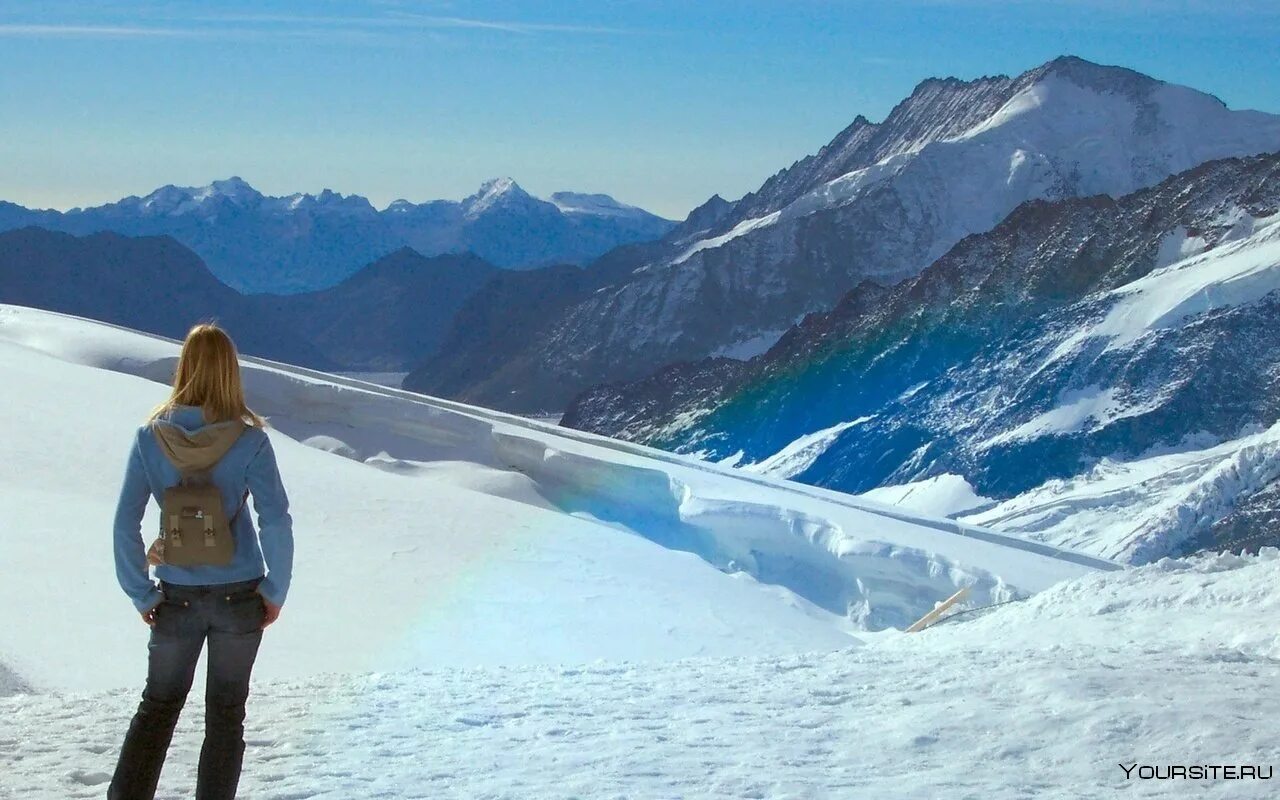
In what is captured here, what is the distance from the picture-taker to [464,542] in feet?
44.7

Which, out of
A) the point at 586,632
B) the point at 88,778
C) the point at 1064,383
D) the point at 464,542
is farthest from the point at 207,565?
the point at 1064,383

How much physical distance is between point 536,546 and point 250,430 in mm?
9813

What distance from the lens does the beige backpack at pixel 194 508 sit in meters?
4.16

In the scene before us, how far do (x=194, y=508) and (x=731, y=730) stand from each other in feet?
9.50

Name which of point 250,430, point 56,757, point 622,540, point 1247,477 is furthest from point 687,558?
point 1247,477

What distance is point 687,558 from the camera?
14812mm

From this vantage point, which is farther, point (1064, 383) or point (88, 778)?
point (1064, 383)

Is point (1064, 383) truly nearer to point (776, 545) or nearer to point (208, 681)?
point (776, 545)

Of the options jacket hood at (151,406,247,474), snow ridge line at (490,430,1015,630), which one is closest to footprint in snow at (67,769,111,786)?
jacket hood at (151,406,247,474)

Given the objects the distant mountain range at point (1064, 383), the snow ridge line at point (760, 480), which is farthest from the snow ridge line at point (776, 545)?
the distant mountain range at point (1064, 383)

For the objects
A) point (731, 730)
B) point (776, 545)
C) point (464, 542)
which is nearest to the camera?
point (731, 730)

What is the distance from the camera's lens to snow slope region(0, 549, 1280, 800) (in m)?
5.29

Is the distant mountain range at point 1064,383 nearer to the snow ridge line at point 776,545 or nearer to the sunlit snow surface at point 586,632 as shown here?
the snow ridge line at point 776,545

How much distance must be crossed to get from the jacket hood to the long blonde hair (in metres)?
0.03
